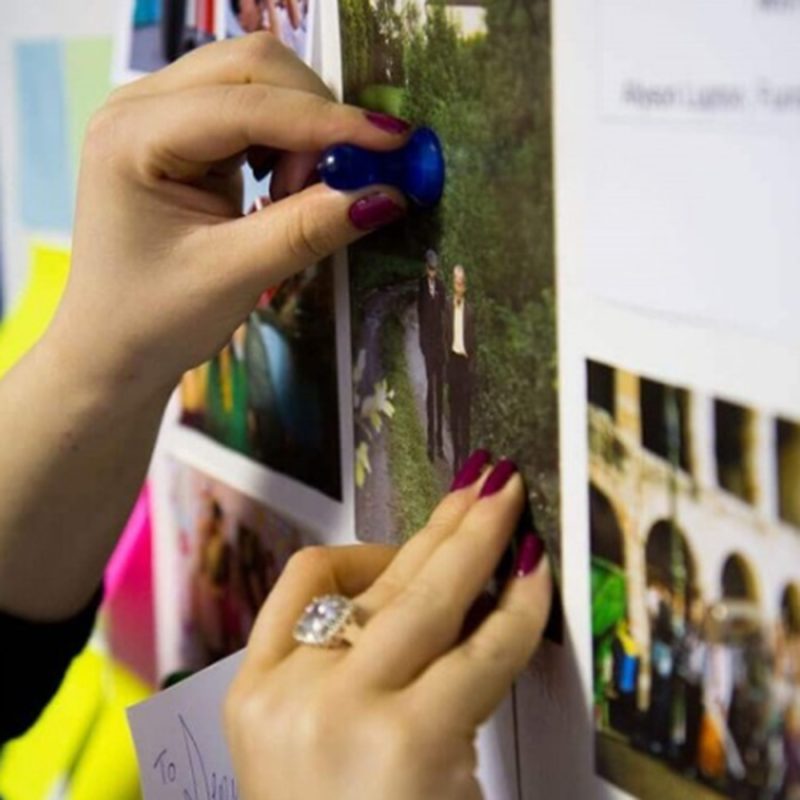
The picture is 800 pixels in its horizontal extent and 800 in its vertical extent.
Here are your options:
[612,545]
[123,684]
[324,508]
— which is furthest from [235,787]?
Result: [123,684]

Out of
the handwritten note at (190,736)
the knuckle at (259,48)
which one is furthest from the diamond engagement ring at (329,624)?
the knuckle at (259,48)

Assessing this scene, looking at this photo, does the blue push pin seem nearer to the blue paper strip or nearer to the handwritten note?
the handwritten note

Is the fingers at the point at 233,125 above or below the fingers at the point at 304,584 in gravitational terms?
above

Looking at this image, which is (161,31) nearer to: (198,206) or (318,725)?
(198,206)

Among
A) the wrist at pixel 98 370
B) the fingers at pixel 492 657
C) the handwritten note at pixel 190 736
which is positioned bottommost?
the handwritten note at pixel 190 736

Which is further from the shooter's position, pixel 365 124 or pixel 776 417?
pixel 365 124

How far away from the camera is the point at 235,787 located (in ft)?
2.13

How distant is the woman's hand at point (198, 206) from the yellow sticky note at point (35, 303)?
309 millimetres

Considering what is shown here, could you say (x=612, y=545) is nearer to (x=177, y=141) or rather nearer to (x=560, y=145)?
(x=560, y=145)

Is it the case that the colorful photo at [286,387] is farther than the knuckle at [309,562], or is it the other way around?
the colorful photo at [286,387]

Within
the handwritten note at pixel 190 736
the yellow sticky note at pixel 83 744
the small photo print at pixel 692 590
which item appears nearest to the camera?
the small photo print at pixel 692 590

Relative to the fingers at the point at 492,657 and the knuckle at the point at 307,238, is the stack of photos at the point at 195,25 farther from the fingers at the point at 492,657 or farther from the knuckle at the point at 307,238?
the fingers at the point at 492,657

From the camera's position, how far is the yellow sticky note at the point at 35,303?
0.99m

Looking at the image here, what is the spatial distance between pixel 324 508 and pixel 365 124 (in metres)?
0.22
